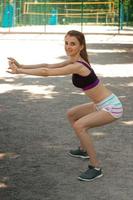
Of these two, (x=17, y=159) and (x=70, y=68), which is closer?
(x=70, y=68)

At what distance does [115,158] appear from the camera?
6.39 meters

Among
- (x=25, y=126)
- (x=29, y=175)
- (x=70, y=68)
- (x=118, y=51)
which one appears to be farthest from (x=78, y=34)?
(x=118, y=51)

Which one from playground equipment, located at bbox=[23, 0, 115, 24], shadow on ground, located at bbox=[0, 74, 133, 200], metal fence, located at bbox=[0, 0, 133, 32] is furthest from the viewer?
playground equipment, located at bbox=[23, 0, 115, 24]

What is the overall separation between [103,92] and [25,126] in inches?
98.6

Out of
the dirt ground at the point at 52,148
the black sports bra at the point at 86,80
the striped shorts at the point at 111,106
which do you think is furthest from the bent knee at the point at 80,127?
the dirt ground at the point at 52,148

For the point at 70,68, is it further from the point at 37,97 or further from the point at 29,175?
the point at 37,97

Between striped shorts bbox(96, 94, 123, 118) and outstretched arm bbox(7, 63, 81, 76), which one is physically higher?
outstretched arm bbox(7, 63, 81, 76)

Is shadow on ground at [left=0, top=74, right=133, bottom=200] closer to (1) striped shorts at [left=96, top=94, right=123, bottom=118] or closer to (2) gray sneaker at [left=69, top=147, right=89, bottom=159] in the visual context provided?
(2) gray sneaker at [left=69, top=147, right=89, bottom=159]

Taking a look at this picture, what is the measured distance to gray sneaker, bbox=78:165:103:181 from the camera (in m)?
5.60

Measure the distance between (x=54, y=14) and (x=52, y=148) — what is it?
39.6 meters

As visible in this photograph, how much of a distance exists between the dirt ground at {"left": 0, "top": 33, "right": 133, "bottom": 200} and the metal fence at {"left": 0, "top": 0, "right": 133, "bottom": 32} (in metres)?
27.0

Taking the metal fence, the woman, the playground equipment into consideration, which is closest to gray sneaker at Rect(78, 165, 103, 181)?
the woman

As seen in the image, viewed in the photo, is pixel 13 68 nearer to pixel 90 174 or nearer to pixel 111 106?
pixel 111 106

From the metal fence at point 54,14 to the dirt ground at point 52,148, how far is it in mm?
26991
